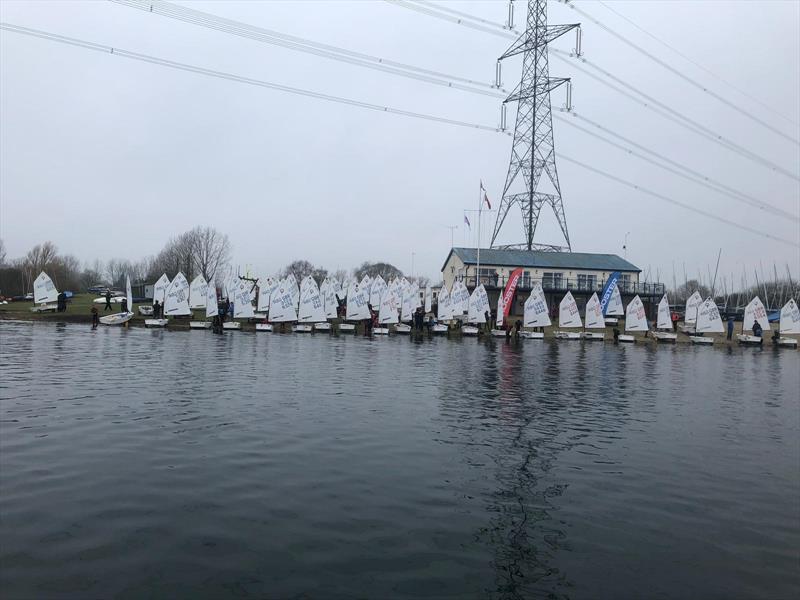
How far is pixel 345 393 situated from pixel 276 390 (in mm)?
2284

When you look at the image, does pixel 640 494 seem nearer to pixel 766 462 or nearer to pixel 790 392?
pixel 766 462

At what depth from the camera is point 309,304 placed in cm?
5141

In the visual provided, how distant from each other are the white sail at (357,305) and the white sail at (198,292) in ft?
50.8

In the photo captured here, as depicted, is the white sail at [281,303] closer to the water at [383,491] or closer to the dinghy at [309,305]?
the dinghy at [309,305]

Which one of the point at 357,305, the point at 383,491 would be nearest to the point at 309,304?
the point at 357,305

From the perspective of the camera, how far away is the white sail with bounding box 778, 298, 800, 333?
60719 millimetres

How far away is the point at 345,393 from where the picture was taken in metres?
18.9

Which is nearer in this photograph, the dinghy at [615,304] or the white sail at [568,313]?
the white sail at [568,313]

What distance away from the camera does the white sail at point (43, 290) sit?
56062 millimetres

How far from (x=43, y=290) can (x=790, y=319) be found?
77.6 meters

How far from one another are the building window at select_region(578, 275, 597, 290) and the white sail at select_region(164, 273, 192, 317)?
5349 cm

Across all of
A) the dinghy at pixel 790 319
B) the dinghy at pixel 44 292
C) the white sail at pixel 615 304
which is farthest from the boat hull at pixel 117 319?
the dinghy at pixel 790 319

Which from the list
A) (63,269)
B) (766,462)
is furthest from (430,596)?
(63,269)

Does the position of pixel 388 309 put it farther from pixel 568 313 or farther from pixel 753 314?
pixel 753 314
